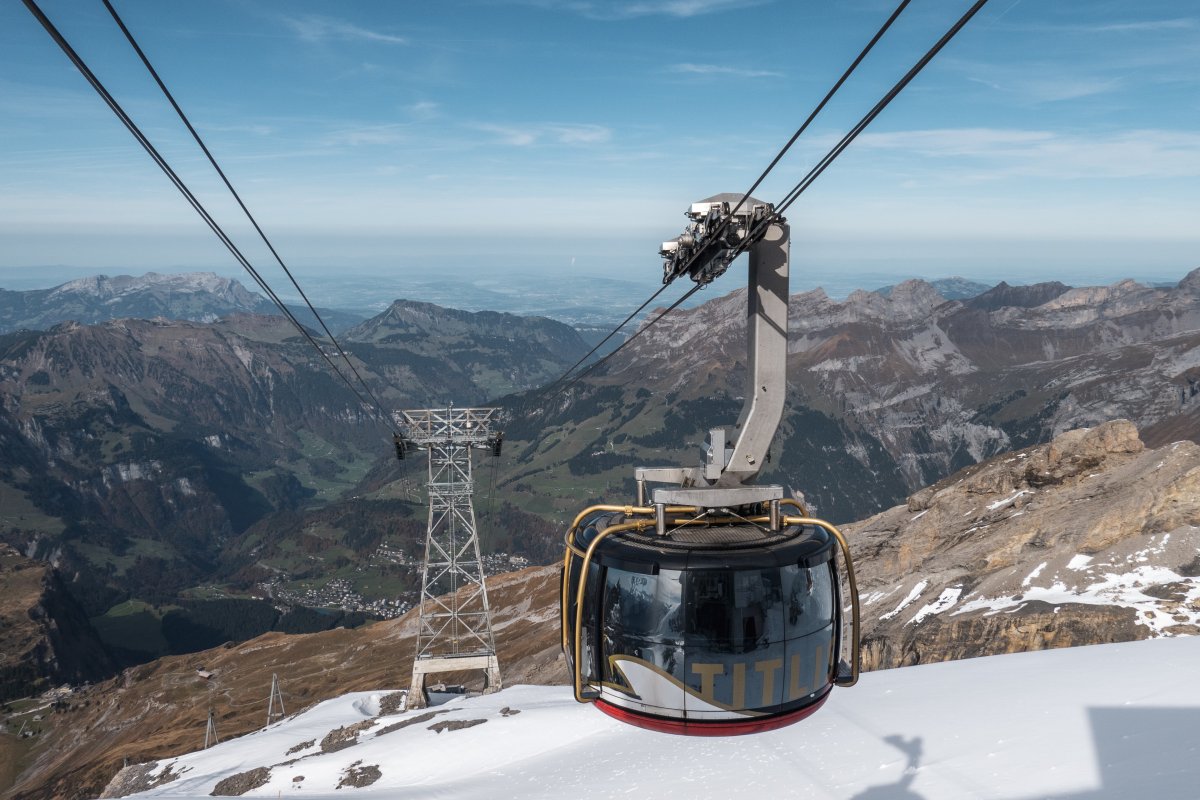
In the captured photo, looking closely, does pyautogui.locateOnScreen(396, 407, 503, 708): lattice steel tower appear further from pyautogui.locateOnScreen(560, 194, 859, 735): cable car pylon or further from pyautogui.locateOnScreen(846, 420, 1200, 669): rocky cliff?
pyautogui.locateOnScreen(560, 194, 859, 735): cable car pylon

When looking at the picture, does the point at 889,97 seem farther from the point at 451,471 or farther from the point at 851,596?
the point at 451,471

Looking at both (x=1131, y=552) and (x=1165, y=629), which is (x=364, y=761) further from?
(x=1131, y=552)

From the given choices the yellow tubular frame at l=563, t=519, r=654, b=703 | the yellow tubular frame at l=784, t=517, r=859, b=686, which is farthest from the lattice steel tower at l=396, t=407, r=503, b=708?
the yellow tubular frame at l=784, t=517, r=859, b=686

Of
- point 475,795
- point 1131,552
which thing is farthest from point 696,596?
point 1131,552

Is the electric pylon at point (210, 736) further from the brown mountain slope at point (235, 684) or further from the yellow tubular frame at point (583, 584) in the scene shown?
the yellow tubular frame at point (583, 584)

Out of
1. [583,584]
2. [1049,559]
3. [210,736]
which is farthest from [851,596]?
[210,736]

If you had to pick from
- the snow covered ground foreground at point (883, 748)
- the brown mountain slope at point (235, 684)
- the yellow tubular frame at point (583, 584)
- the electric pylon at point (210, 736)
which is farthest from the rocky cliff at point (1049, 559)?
the electric pylon at point (210, 736)
